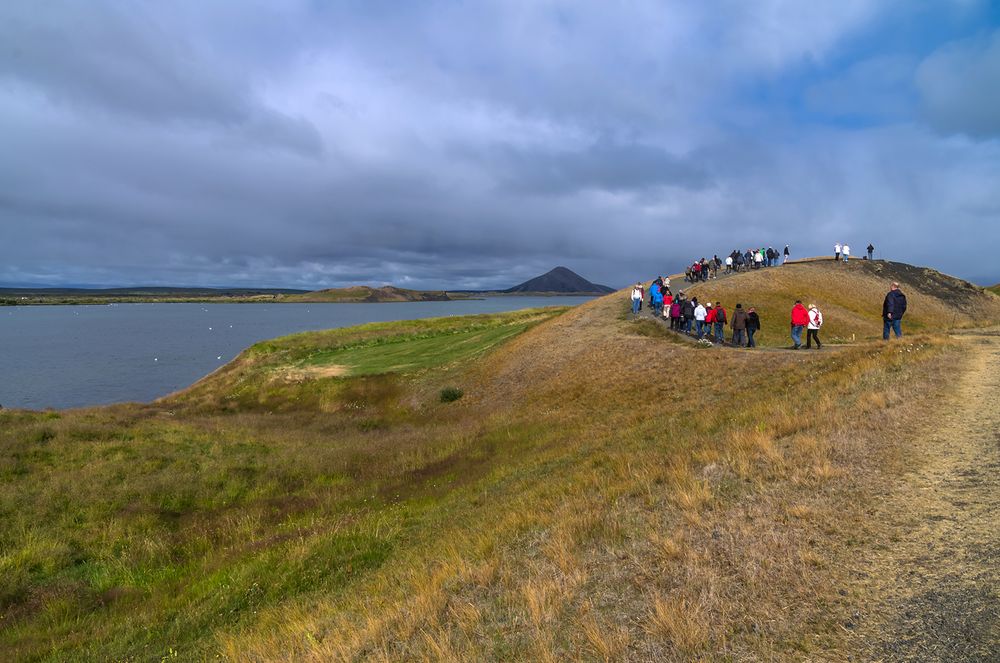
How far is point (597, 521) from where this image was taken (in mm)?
7512

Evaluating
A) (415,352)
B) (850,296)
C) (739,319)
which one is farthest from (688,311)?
(415,352)

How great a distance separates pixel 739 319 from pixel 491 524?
2297cm

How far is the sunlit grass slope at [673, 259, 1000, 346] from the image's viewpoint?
1324 inches

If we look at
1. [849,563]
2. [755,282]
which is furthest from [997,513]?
[755,282]

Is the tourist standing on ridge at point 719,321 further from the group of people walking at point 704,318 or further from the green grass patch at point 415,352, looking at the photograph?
the green grass patch at point 415,352

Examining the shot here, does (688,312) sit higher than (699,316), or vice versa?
(688,312)

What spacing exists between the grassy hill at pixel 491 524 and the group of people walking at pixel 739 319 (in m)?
3.00

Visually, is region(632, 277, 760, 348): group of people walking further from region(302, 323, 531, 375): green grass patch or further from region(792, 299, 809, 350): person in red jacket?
region(302, 323, 531, 375): green grass patch

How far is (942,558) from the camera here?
565 cm

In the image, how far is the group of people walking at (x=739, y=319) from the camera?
22.1 meters

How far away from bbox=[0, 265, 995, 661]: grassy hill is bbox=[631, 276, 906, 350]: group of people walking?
9.85 ft

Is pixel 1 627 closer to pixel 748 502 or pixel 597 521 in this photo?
pixel 597 521

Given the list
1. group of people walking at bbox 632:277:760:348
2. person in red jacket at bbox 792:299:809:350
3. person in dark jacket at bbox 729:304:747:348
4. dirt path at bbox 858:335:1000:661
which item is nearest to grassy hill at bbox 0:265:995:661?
dirt path at bbox 858:335:1000:661

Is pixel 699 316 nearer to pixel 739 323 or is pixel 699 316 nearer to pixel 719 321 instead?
pixel 719 321
